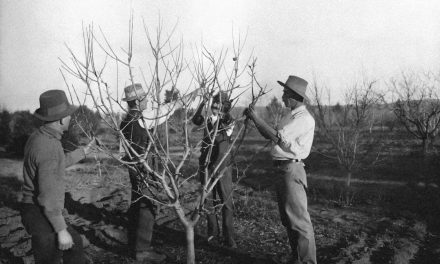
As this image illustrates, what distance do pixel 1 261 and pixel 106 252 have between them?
1193 mm

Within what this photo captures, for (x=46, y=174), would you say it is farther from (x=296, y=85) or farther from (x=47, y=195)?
(x=296, y=85)

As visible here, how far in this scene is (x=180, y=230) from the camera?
5.17 metres

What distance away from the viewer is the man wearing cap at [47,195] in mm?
2447

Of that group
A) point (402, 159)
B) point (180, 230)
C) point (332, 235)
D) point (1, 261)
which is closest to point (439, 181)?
point (402, 159)

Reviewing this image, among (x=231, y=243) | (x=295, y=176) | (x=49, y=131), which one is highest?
(x=49, y=131)

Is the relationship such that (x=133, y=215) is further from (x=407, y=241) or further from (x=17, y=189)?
(x=17, y=189)

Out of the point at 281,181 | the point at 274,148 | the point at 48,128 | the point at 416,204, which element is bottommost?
the point at 416,204

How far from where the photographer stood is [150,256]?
3.96 metres

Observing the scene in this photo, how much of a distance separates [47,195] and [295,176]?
7.24ft

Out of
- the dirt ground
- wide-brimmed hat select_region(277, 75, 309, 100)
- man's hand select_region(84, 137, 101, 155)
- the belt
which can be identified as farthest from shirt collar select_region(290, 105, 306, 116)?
man's hand select_region(84, 137, 101, 155)

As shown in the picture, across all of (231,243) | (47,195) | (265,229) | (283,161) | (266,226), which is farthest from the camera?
(266,226)

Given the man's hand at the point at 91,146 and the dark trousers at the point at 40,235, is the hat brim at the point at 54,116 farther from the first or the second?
the dark trousers at the point at 40,235

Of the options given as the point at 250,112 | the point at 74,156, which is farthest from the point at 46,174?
the point at 250,112

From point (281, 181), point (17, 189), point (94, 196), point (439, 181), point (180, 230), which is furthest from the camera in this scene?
point (439, 181)
